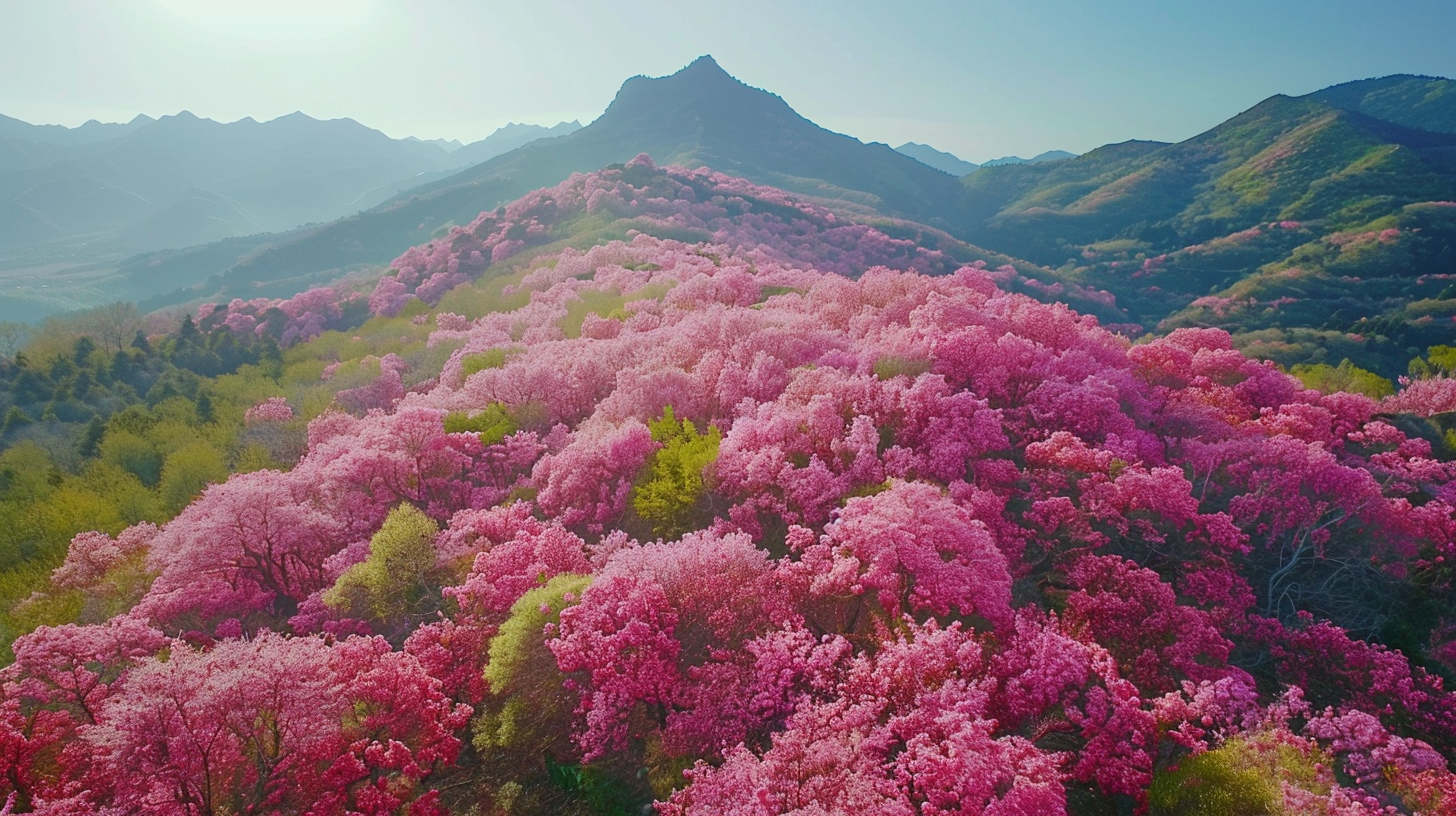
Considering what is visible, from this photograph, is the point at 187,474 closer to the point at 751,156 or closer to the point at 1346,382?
the point at 1346,382

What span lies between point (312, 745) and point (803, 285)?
95.5 ft

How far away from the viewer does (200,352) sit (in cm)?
4275

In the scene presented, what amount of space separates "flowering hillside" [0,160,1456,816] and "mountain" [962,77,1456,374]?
5504 centimetres

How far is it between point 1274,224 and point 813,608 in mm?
126007

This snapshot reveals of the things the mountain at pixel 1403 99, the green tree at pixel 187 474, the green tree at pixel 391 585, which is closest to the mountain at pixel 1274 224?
the mountain at pixel 1403 99

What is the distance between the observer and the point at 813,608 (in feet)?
36.4

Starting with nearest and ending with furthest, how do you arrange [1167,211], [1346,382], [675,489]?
[675,489] < [1346,382] < [1167,211]

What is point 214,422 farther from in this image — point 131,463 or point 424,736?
point 424,736

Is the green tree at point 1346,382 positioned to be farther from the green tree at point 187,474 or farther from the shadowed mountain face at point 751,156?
the shadowed mountain face at point 751,156

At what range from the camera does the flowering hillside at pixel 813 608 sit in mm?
8500

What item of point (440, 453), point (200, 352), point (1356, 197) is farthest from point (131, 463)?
point (1356, 197)

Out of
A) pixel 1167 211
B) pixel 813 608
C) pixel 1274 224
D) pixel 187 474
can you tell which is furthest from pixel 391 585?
pixel 1167 211

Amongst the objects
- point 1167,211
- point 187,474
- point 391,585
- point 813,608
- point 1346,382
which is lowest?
point 187,474

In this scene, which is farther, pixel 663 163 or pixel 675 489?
pixel 663 163
